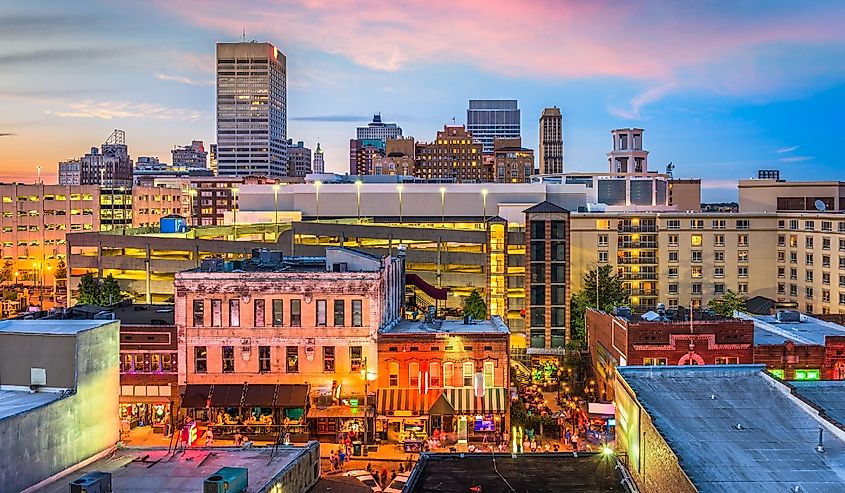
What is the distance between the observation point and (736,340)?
51719 mm

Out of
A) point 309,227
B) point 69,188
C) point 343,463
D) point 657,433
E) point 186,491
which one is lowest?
point 343,463

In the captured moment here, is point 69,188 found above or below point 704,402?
above

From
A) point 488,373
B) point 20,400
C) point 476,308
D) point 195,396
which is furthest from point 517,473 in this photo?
point 476,308

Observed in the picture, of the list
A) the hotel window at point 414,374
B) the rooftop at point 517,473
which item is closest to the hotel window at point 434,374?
the hotel window at point 414,374

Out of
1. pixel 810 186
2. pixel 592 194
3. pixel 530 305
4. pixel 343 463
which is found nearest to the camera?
pixel 343 463

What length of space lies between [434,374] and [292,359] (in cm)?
967

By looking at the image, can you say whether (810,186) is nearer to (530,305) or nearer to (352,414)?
(530,305)

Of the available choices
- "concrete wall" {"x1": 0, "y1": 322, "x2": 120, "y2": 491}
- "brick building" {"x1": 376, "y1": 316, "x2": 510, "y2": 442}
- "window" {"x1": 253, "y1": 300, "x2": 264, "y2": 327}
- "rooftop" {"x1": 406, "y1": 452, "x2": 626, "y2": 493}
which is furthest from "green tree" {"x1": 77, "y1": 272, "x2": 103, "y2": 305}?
"rooftop" {"x1": 406, "y1": 452, "x2": 626, "y2": 493}

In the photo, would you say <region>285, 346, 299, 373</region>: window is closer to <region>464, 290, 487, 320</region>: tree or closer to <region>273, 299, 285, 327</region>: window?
<region>273, 299, 285, 327</region>: window

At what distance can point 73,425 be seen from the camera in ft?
96.6

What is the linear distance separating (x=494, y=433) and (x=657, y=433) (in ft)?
81.0

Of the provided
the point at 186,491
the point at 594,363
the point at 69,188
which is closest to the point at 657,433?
the point at 186,491

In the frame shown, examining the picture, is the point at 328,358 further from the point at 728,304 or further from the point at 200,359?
the point at 728,304

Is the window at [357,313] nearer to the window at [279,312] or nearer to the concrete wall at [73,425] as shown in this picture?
the window at [279,312]
